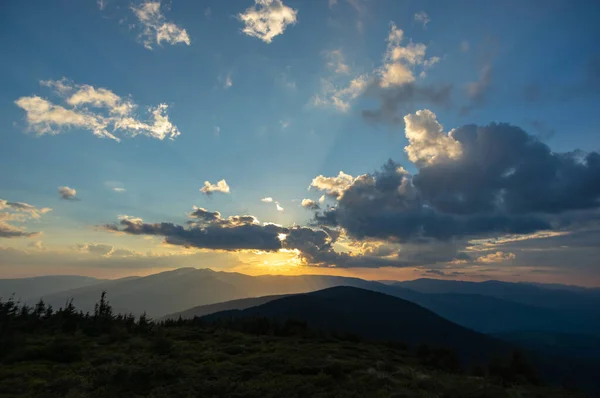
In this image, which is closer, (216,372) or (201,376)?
(201,376)

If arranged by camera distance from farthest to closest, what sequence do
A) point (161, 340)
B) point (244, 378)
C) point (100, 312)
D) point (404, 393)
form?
point (100, 312), point (161, 340), point (244, 378), point (404, 393)

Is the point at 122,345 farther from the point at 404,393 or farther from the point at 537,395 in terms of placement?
the point at 537,395

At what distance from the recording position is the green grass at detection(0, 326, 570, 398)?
53.1ft

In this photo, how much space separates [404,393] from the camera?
16.6 meters

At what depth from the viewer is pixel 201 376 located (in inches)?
746

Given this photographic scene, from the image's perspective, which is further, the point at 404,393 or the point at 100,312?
the point at 100,312

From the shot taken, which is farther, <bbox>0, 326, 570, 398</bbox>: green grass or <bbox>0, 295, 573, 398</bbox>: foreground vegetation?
<bbox>0, 295, 573, 398</bbox>: foreground vegetation

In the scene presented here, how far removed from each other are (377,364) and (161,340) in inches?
685

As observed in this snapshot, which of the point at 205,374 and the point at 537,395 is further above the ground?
the point at 205,374

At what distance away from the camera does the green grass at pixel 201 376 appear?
53.1 feet

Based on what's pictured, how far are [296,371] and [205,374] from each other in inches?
225

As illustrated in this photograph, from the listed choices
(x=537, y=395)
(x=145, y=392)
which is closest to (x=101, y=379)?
(x=145, y=392)

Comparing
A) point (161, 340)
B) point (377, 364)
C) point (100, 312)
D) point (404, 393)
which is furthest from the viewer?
point (100, 312)

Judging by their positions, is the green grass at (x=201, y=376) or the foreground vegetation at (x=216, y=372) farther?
the foreground vegetation at (x=216, y=372)
